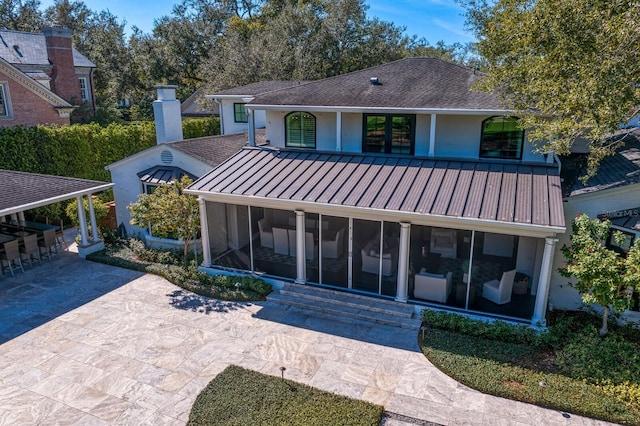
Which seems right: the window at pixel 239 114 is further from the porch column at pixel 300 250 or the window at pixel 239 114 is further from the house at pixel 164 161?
the porch column at pixel 300 250

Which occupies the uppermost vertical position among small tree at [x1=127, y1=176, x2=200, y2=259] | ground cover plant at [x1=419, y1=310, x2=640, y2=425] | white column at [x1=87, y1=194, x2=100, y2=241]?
small tree at [x1=127, y1=176, x2=200, y2=259]

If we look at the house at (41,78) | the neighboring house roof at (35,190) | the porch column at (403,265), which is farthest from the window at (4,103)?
the porch column at (403,265)

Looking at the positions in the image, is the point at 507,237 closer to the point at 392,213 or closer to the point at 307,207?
the point at 392,213

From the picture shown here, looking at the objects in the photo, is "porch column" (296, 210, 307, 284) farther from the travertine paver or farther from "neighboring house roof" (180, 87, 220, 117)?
"neighboring house roof" (180, 87, 220, 117)

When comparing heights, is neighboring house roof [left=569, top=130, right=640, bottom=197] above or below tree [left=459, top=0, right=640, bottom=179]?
below

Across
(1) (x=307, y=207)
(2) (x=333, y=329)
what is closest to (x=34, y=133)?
(1) (x=307, y=207)

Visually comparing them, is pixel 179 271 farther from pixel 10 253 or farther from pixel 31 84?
pixel 31 84

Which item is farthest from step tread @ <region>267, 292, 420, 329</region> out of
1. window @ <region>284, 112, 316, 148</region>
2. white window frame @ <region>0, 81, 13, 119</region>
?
white window frame @ <region>0, 81, 13, 119</region>

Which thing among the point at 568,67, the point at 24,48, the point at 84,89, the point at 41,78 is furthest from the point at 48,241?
the point at 84,89
